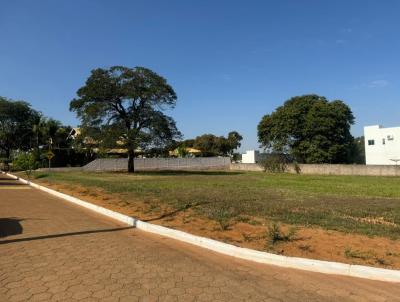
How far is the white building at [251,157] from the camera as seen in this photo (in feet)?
231

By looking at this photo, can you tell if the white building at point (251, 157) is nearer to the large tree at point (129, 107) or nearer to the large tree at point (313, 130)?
the large tree at point (313, 130)

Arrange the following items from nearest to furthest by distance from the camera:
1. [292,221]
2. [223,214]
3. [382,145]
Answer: [292,221]
[223,214]
[382,145]

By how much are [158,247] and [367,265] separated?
3.80 m

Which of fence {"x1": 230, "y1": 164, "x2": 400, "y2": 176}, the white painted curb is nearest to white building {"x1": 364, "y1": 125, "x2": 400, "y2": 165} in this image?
fence {"x1": 230, "y1": 164, "x2": 400, "y2": 176}

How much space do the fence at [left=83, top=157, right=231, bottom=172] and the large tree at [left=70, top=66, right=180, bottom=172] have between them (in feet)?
37.8

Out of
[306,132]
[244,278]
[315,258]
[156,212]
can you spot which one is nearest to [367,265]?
[315,258]

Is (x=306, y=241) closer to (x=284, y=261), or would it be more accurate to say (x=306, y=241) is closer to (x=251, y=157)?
(x=284, y=261)

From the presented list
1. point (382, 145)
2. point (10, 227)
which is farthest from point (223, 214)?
point (382, 145)

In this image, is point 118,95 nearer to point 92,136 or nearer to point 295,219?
point 92,136

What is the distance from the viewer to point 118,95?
40.6m

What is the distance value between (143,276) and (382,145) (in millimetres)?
55330

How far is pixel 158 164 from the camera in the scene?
189 feet

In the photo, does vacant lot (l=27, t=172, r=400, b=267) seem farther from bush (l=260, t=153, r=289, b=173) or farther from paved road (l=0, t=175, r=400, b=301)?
bush (l=260, t=153, r=289, b=173)

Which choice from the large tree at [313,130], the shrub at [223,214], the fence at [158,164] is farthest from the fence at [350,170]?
the shrub at [223,214]
